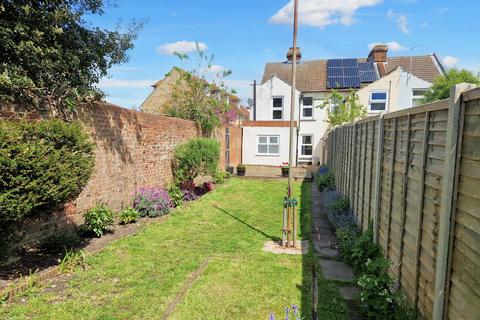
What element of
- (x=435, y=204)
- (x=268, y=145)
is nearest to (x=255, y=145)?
(x=268, y=145)

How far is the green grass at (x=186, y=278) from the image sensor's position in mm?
4023

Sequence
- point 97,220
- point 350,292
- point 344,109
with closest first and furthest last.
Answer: point 350,292 < point 97,220 < point 344,109

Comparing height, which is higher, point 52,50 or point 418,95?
point 418,95

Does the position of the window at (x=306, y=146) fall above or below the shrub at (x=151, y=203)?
above

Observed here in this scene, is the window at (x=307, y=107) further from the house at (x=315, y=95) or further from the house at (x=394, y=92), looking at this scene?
the house at (x=394, y=92)

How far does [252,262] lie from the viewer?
18.6ft

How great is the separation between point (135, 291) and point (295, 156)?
20316mm

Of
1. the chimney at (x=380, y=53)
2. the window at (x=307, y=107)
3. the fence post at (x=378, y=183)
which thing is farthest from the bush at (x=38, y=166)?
the chimney at (x=380, y=53)

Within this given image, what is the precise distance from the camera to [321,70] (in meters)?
26.3

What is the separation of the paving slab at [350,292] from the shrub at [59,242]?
15.1ft

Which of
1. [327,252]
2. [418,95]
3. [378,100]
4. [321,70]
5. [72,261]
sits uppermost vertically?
[321,70]

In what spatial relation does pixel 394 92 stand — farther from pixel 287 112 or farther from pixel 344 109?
pixel 287 112

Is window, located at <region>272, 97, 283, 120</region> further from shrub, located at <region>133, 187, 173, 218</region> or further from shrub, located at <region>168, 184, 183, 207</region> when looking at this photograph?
shrub, located at <region>133, 187, 173, 218</region>

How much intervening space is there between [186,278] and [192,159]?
7.24 m
